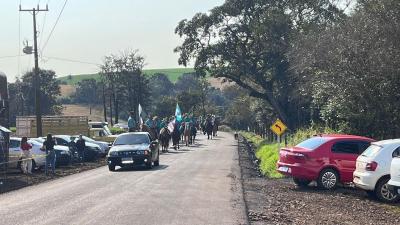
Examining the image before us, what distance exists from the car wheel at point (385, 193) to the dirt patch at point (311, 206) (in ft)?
0.78

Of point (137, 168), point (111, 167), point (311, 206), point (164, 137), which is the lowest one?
point (311, 206)

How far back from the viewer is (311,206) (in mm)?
15133

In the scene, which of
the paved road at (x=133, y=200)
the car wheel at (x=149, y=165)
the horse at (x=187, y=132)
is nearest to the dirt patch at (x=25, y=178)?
the paved road at (x=133, y=200)

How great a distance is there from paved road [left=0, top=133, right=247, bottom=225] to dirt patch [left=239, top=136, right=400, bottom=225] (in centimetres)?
49

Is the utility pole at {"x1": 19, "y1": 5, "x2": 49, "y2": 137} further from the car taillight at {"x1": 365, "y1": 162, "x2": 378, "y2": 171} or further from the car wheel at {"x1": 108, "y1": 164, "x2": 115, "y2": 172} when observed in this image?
the car taillight at {"x1": 365, "y1": 162, "x2": 378, "y2": 171}

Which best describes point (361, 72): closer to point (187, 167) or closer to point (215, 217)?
point (187, 167)

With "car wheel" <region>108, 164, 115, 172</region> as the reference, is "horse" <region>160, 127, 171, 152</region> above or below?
above

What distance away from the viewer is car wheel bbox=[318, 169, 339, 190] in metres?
18.7

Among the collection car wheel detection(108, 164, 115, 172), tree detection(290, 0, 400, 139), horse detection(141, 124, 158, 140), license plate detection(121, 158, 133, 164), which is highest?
tree detection(290, 0, 400, 139)

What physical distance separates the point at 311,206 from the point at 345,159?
13.2 feet

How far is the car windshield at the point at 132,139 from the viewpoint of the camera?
89.5 feet

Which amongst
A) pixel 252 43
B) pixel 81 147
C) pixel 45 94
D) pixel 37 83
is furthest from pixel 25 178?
pixel 45 94

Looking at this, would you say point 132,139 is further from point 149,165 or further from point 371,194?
point 371,194

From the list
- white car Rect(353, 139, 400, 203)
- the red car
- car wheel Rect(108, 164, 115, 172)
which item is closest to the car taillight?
white car Rect(353, 139, 400, 203)
